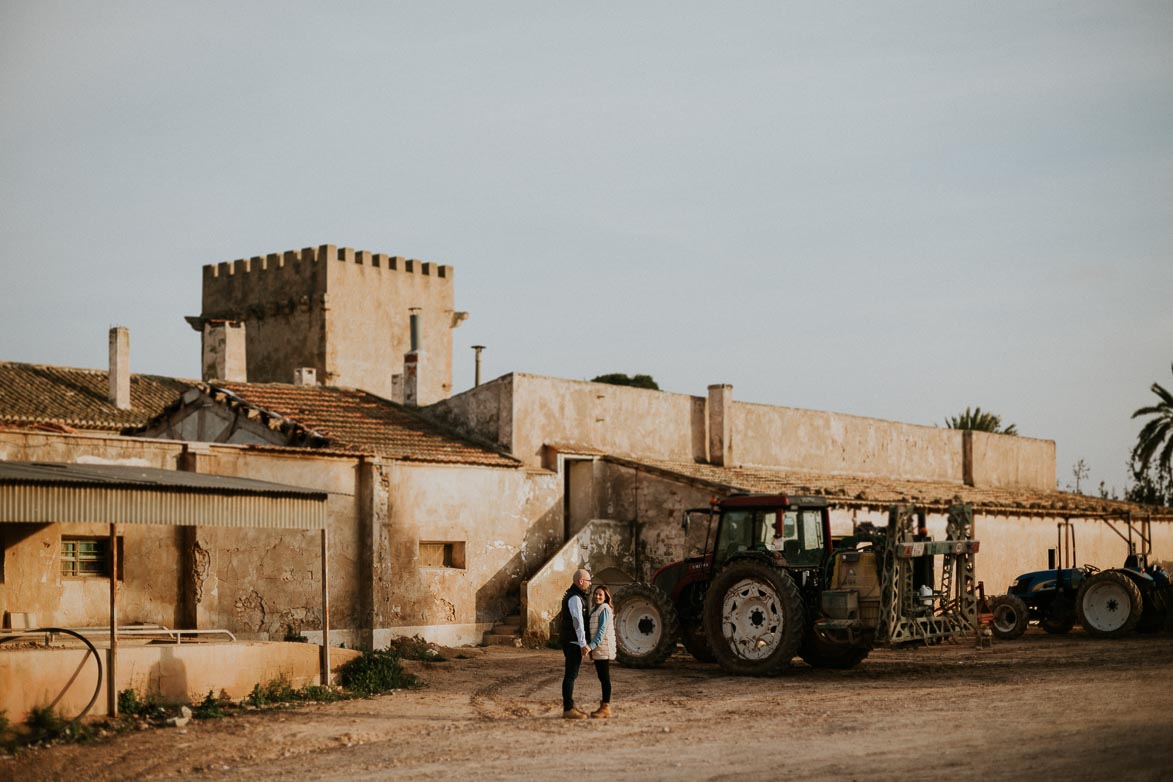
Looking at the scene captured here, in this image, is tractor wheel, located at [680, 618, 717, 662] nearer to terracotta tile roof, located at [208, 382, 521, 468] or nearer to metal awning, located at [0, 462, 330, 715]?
metal awning, located at [0, 462, 330, 715]

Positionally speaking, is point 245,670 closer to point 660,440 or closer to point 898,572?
point 898,572

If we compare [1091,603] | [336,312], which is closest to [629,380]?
[336,312]

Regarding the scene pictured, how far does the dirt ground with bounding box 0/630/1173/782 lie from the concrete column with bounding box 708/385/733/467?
11962 millimetres

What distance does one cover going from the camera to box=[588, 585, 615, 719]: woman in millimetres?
13219

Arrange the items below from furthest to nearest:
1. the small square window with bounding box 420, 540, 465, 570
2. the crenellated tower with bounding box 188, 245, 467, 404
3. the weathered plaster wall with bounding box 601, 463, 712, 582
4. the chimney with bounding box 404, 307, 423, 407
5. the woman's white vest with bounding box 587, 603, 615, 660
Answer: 1. the crenellated tower with bounding box 188, 245, 467, 404
2. the chimney with bounding box 404, 307, 423, 407
3. the weathered plaster wall with bounding box 601, 463, 712, 582
4. the small square window with bounding box 420, 540, 465, 570
5. the woman's white vest with bounding box 587, 603, 615, 660

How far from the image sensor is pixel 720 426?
28578 mm

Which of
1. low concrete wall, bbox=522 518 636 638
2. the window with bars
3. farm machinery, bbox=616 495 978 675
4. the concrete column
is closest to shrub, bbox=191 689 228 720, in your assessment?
the window with bars

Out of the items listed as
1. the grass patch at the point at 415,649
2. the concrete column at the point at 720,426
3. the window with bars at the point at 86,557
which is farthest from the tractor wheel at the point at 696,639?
the concrete column at the point at 720,426

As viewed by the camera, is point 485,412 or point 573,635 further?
point 485,412

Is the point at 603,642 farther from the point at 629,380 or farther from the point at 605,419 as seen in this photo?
the point at 629,380

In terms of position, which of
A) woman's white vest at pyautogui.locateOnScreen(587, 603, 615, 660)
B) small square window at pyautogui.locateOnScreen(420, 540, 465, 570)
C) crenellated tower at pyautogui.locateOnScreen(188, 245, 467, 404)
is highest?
crenellated tower at pyautogui.locateOnScreen(188, 245, 467, 404)

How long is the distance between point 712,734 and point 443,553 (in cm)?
1068

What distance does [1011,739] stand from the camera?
1071cm

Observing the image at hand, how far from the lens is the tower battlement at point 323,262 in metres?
41.3
